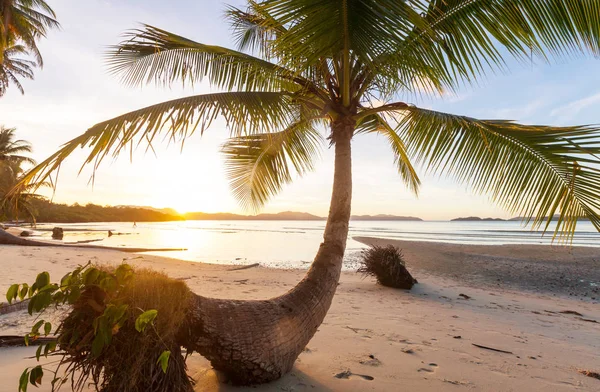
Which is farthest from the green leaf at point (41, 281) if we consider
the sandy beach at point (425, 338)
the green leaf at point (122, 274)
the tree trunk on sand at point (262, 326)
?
the sandy beach at point (425, 338)

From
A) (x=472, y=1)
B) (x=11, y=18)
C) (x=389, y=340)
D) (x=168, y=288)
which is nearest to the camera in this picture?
(x=168, y=288)

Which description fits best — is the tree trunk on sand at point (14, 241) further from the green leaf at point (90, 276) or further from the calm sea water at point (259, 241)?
the green leaf at point (90, 276)

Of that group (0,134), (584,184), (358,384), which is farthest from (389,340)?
(0,134)

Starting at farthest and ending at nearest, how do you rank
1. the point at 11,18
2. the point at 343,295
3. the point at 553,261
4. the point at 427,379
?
1. the point at 11,18
2. the point at 553,261
3. the point at 343,295
4. the point at 427,379

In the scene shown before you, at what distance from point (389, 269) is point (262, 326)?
570 cm

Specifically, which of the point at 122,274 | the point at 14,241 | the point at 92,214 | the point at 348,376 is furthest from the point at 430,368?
the point at 92,214

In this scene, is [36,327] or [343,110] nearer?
[36,327]

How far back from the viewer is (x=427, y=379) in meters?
2.76

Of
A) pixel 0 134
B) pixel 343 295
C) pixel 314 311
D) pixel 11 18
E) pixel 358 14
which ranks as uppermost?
pixel 11 18

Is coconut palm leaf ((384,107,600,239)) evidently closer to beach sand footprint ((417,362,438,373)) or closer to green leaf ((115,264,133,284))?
beach sand footprint ((417,362,438,373))

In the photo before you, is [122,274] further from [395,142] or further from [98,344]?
[395,142]

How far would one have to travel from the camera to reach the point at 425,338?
3.96m

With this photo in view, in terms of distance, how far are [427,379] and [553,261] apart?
620 inches

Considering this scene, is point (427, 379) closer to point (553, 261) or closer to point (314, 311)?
point (314, 311)
